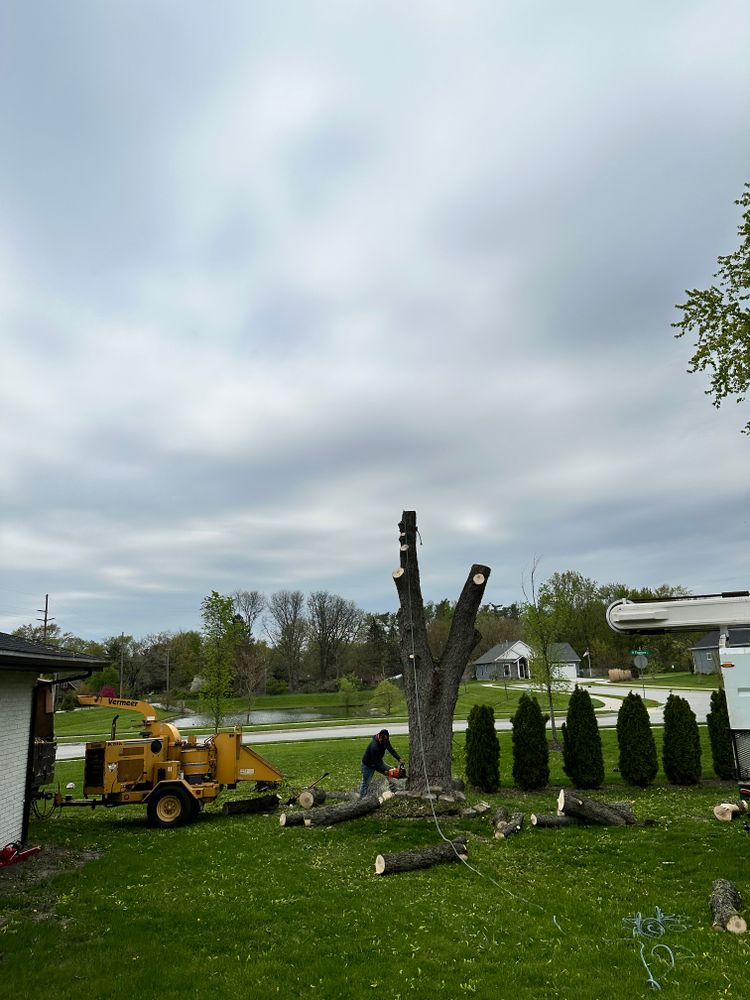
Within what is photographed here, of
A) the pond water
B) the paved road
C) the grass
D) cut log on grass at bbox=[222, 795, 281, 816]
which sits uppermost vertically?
the grass

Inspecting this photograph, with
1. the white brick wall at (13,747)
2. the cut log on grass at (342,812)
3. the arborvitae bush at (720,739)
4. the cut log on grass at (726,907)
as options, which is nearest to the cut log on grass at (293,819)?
the cut log on grass at (342,812)

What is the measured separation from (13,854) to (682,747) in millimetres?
12255

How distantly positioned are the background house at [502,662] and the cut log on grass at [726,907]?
65155 millimetres

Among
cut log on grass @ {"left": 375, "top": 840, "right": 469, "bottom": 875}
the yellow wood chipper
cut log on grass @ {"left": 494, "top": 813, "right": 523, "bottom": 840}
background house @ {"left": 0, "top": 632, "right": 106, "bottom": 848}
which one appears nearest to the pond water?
the yellow wood chipper

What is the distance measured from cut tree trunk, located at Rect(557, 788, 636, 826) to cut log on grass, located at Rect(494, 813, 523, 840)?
2.13 ft

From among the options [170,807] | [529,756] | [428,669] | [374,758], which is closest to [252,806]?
[170,807]

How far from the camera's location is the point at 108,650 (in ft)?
240

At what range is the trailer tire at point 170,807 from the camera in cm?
1155

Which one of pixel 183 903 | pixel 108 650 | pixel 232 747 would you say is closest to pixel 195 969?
pixel 183 903

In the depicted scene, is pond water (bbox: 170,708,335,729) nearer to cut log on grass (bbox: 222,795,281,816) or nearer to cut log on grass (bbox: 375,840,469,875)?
cut log on grass (bbox: 222,795,281,816)

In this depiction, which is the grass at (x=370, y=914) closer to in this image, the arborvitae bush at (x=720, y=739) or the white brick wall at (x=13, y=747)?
the white brick wall at (x=13, y=747)

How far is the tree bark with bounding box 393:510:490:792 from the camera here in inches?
464

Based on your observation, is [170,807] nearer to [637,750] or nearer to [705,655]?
[637,750]

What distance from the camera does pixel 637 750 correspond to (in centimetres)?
1335
